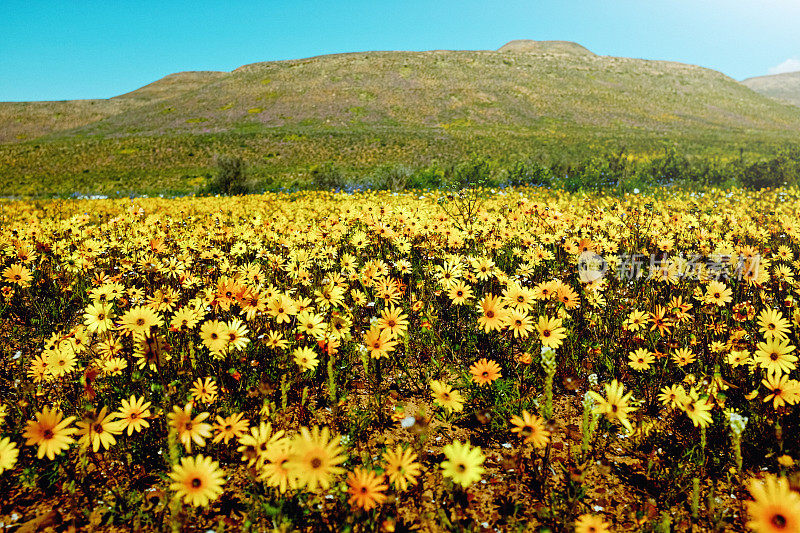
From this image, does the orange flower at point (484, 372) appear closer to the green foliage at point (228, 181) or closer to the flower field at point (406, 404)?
the flower field at point (406, 404)

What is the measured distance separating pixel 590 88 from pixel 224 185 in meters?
69.1

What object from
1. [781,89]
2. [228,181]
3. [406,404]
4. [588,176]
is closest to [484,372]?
[406,404]

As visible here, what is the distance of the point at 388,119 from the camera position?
54688mm

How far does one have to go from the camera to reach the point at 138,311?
2908mm

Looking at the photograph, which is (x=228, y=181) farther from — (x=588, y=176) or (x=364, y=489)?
(x=364, y=489)

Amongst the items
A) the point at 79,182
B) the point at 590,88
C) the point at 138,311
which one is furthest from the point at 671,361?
the point at 590,88

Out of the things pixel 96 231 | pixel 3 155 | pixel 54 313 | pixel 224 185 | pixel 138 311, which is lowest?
pixel 54 313

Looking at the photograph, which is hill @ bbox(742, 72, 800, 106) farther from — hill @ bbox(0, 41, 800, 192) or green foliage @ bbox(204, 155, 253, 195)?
green foliage @ bbox(204, 155, 253, 195)

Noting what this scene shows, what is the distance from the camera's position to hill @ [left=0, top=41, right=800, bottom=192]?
1391 inches

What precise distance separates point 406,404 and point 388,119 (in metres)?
55.7

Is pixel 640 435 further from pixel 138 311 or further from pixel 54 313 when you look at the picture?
pixel 54 313

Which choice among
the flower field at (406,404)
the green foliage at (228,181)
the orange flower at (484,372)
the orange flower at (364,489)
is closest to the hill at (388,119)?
the green foliage at (228,181)

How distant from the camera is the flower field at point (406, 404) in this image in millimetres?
2023

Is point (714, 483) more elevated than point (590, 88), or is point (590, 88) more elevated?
point (590, 88)
